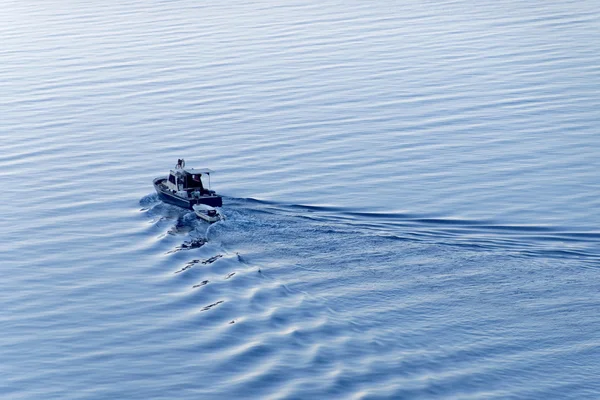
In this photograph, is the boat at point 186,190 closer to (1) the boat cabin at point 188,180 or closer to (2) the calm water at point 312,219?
(1) the boat cabin at point 188,180

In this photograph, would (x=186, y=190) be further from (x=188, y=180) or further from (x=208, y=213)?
(x=208, y=213)

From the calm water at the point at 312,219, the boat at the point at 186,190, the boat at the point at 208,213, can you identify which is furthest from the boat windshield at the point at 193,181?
the boat at the point at 208,213

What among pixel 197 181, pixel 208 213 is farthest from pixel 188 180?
pixel 208 213

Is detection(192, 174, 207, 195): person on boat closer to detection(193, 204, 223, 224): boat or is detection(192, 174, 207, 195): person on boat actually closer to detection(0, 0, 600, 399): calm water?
detection(0, 0, 600, 399): calm water

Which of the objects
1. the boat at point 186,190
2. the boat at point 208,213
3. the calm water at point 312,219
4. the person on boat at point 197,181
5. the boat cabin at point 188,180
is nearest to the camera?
the calm water at point 312,219

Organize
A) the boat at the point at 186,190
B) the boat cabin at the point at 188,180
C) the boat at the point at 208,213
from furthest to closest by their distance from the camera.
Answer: the boat cabin at the point at 188,180
the boat at the point at 186,190
the boat at the point at 208,213

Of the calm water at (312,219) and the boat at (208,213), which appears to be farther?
the boat at (208,213)

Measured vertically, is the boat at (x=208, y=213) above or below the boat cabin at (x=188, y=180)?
below
